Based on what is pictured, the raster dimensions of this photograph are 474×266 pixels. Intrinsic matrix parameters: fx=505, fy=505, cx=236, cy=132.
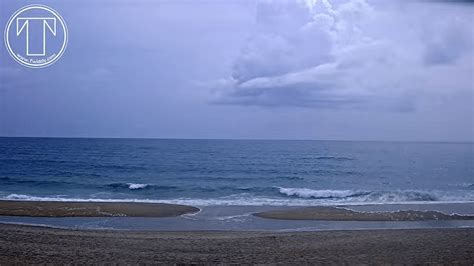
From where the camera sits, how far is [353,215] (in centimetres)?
1275

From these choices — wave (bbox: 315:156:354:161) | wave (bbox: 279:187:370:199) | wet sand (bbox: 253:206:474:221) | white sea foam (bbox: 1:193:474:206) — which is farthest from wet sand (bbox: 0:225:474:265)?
wave (bbox: 315:156:354:161)

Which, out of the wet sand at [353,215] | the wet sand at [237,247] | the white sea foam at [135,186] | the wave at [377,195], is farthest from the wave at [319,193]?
the wet sand at [237,247]

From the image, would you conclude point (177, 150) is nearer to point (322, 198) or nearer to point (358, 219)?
point (322, 198)

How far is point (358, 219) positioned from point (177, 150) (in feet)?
84.2

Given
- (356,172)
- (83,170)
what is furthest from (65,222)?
(356,172)

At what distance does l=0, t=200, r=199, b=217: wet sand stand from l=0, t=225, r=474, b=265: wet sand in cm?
293

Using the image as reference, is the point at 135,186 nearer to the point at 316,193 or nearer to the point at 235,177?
the point at 235,177

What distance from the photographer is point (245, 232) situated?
33.2ft

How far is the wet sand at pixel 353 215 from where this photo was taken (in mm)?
12266

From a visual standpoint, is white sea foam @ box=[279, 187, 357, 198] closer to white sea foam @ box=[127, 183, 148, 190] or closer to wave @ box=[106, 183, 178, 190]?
wave @ box=[106, 183, 178, 190]

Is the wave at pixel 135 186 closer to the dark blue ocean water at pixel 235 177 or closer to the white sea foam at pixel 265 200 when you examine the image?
the dark blue ocean water at pixel 235 177

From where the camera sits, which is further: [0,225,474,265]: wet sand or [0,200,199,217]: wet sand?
[0,200,199,217]: wet sand

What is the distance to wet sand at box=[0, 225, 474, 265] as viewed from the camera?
7.09 meters

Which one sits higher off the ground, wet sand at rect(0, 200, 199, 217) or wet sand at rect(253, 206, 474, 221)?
wet sand at rect(253, 206, 474, 221)
